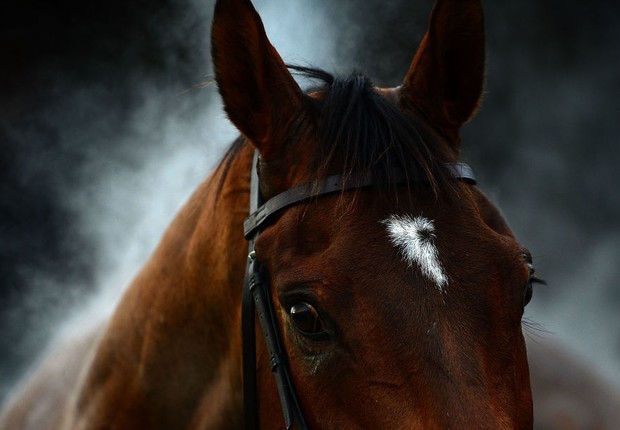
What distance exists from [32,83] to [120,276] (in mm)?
2234

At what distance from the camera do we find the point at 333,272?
1.28m

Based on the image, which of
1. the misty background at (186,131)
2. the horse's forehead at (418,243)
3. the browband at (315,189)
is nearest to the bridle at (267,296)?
the browband at (315,189)

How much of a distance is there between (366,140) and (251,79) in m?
0.33

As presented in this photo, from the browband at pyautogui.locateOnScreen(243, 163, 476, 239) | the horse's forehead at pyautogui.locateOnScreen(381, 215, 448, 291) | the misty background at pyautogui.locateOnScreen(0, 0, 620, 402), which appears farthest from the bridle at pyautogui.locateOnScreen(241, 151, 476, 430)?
the misty background at pyautogui.locateOnScreen(0, 0, 620, 402)

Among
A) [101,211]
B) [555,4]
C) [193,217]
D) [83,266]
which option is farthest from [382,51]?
[193,217]

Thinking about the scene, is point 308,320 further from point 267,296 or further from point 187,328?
point 187,328

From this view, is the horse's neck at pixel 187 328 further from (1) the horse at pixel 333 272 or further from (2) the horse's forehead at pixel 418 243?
(2) the horse's forehead at pixel 418 243

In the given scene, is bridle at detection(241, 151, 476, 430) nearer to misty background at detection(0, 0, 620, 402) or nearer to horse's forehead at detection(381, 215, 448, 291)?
horse's forehead at detection(381, 215, 448, 291)

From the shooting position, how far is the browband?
140cm

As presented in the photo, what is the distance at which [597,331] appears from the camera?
146 inches

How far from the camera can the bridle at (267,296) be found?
140 cm

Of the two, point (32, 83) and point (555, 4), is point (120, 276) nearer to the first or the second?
point (32, 83)

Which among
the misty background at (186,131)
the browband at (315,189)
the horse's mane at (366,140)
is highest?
the misty background at (186,131)

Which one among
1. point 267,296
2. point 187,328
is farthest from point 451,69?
point 187,328
